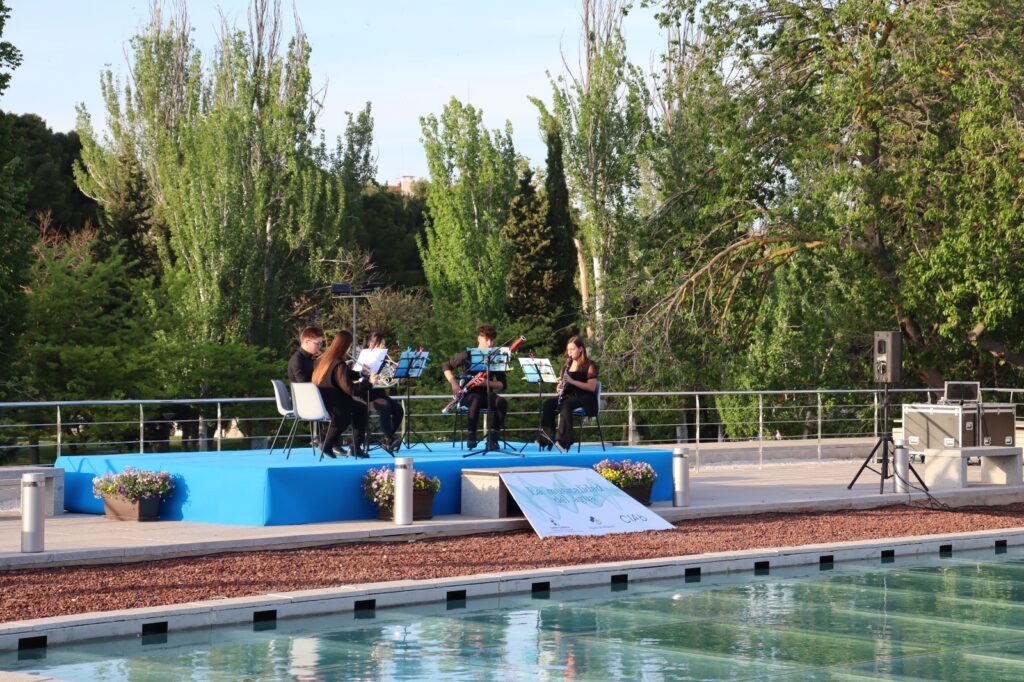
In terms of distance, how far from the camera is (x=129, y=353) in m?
27.3

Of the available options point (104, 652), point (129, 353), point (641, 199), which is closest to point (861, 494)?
point (104, 652)

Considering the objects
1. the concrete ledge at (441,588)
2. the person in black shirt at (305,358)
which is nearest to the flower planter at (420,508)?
the person in black shirt at (305,358)

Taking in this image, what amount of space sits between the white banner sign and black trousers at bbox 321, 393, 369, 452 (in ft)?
5.94

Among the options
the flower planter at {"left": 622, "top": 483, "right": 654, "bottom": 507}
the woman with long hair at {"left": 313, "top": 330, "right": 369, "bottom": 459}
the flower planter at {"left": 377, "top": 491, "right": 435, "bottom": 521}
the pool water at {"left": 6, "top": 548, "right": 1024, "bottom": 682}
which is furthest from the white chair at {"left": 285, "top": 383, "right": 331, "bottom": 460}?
the pool water at {"left": 6, "top": 548, "right": 1024, "bottom": 682}

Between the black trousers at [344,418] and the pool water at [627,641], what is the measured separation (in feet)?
14.5

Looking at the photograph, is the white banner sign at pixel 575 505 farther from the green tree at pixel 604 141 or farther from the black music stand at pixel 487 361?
the green tree at pixel 604 141

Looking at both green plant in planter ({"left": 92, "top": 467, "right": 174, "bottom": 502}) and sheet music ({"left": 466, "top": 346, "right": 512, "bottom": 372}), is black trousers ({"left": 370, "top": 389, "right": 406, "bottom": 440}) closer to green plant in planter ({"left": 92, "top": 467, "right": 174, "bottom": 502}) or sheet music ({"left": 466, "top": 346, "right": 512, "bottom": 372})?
sheet music ({"left": 466, "top": 346, "right": 512, "bottom": 372})

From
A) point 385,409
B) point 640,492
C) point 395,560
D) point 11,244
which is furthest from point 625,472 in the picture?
point 11,244

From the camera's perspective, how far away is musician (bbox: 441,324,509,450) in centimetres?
1498

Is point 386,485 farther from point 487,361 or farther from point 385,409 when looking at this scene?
point 385,409

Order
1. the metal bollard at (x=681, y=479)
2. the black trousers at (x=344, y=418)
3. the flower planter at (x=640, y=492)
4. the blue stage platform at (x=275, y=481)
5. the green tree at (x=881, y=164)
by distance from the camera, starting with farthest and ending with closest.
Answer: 1. the green tree at (x=881, y=164)
2. the metal bollard at (x=681, y=479)
3. the flower planter at (x=640, y=492)
4. the black trousers at (x=344, y=418)
5. the blue stage platform at (x=275, y=481)

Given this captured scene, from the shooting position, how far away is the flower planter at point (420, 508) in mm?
13512

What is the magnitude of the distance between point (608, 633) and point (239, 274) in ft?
87.7

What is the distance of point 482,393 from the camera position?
15336mm
